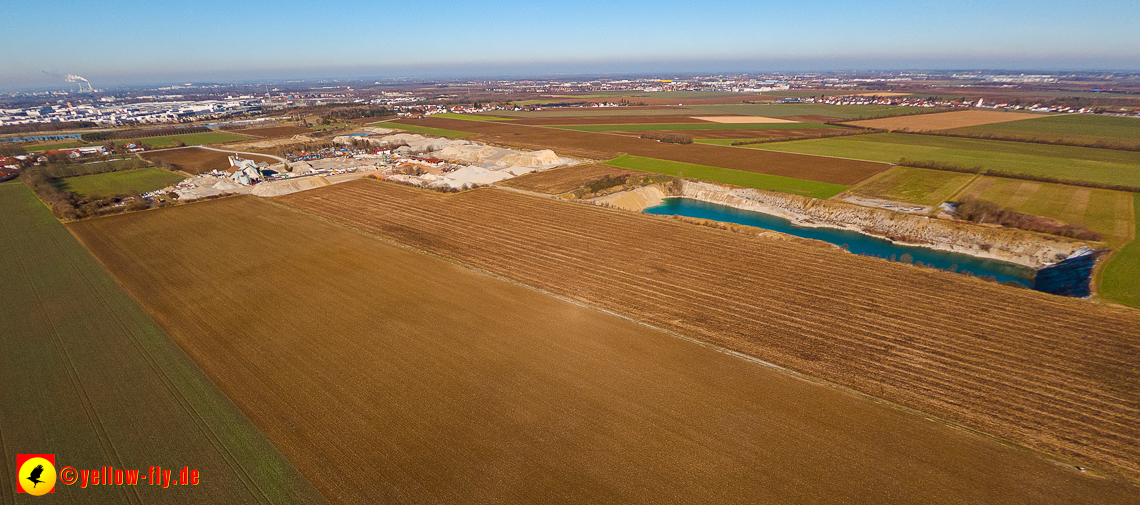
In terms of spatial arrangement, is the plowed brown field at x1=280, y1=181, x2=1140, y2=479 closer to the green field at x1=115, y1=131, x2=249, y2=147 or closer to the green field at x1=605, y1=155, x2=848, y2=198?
the green field at x1=605, y1=155, x2=848, y2=198

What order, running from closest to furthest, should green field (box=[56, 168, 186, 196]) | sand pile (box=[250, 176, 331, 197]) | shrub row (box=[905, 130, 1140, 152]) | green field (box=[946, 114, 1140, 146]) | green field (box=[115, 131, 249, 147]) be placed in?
sand pile (box=[250, 176, 331, 197]) → green field (box=[56, 168, 186, 196]) → shrub row (box=[905, 130, 1140, 152]) → green field (box=[946, 114, 1140, 146]) → green field (box=[115, 131, 249, 147])

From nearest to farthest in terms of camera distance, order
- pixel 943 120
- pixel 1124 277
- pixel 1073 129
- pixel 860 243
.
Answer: pixel 1124 277
pixel 860 243
pixel 1073 129
pixel 943 120

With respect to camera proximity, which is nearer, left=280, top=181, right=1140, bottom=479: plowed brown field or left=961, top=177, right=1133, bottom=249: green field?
left=280, top=181, right=1140, bottom=479: plowed brown field

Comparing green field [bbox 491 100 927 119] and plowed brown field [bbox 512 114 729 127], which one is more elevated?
green field [bbox 491 100 927 119]

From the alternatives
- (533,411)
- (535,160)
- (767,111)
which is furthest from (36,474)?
(767,111)

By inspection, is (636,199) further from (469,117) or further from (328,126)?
(328,126)

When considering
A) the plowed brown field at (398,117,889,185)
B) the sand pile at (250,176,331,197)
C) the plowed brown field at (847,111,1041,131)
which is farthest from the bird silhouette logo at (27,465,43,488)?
the plowed brown field at (847,111,1041,131)
